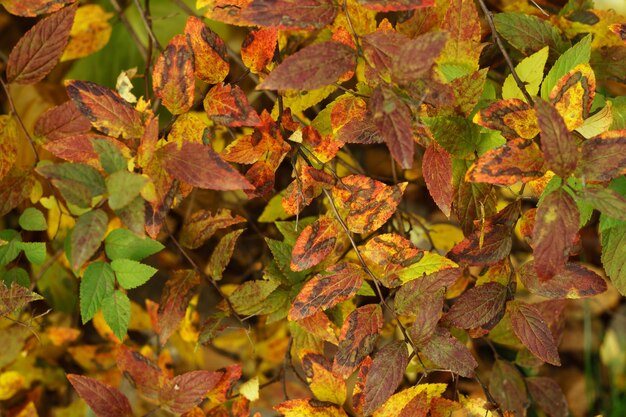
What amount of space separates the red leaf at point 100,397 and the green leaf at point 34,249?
0.15 meters

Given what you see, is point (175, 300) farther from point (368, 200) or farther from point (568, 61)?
point (568, 61)

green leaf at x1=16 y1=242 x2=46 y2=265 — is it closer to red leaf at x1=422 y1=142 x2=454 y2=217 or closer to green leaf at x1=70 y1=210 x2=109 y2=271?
green leaf at x1=70 y1=210 x2=109 y2=271

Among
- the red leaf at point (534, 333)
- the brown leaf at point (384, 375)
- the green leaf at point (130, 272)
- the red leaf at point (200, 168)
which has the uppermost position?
the red leaf at point (200, 168)

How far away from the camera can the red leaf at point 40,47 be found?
0.79 meters

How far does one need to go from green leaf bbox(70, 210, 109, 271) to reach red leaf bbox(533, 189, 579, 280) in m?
0.39

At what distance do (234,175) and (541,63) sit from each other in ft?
1.21

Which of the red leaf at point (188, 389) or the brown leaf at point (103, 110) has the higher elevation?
the brown leaf at point (103, 110)

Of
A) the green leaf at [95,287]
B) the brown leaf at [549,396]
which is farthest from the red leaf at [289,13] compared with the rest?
the brown leaf at [549,396]

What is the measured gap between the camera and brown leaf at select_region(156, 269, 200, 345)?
877 millimetres

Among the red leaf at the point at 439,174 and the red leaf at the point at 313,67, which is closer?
the red leaf at the point at 313,67

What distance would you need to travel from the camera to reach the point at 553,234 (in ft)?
1.97

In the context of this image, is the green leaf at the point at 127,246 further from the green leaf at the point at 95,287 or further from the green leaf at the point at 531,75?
the green leaf at the point at 531,75

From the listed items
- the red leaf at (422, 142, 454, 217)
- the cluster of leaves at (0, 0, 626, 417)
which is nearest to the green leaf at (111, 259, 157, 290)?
the cluster of leaves at (0, 0, 626, 417)

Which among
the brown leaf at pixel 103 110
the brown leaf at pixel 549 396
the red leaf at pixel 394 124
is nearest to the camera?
the red leaf at pixel 394 124
